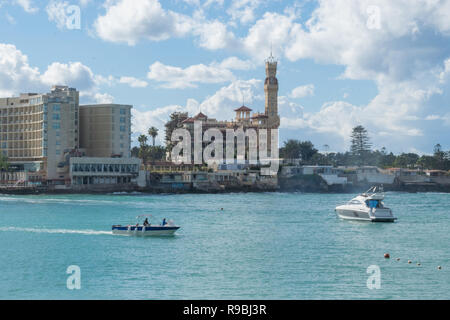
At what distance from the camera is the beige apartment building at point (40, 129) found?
14000 centimetres

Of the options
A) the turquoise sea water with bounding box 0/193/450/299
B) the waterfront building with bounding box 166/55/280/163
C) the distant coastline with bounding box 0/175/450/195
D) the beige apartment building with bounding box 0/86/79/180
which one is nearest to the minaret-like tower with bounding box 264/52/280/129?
the waterfront building with bounding box 166/55/280/163

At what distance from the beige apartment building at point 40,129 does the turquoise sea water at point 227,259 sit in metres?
68.0

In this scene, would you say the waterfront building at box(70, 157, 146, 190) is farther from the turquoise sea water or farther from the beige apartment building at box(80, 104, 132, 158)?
the turquoise sea water

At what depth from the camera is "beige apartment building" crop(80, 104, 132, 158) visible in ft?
486

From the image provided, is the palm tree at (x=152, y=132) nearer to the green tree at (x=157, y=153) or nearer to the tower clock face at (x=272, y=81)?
the green tree at (x=157, y=153)

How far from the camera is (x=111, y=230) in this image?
61.3 m

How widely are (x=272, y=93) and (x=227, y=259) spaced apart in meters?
157

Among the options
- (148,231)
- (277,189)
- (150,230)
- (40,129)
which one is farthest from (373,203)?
(40,129)

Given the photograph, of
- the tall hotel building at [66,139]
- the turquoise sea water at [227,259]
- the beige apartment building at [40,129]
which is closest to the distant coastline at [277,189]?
the tall hotel building at [66,139]

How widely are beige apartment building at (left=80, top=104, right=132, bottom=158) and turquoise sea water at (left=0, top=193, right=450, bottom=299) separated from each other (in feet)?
245

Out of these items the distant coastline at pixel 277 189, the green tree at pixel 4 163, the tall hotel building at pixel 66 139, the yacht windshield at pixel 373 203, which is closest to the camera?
the yacht windshield at pixel 373 203

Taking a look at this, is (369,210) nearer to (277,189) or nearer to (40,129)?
(277,189)

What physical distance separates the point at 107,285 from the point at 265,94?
546 feet
